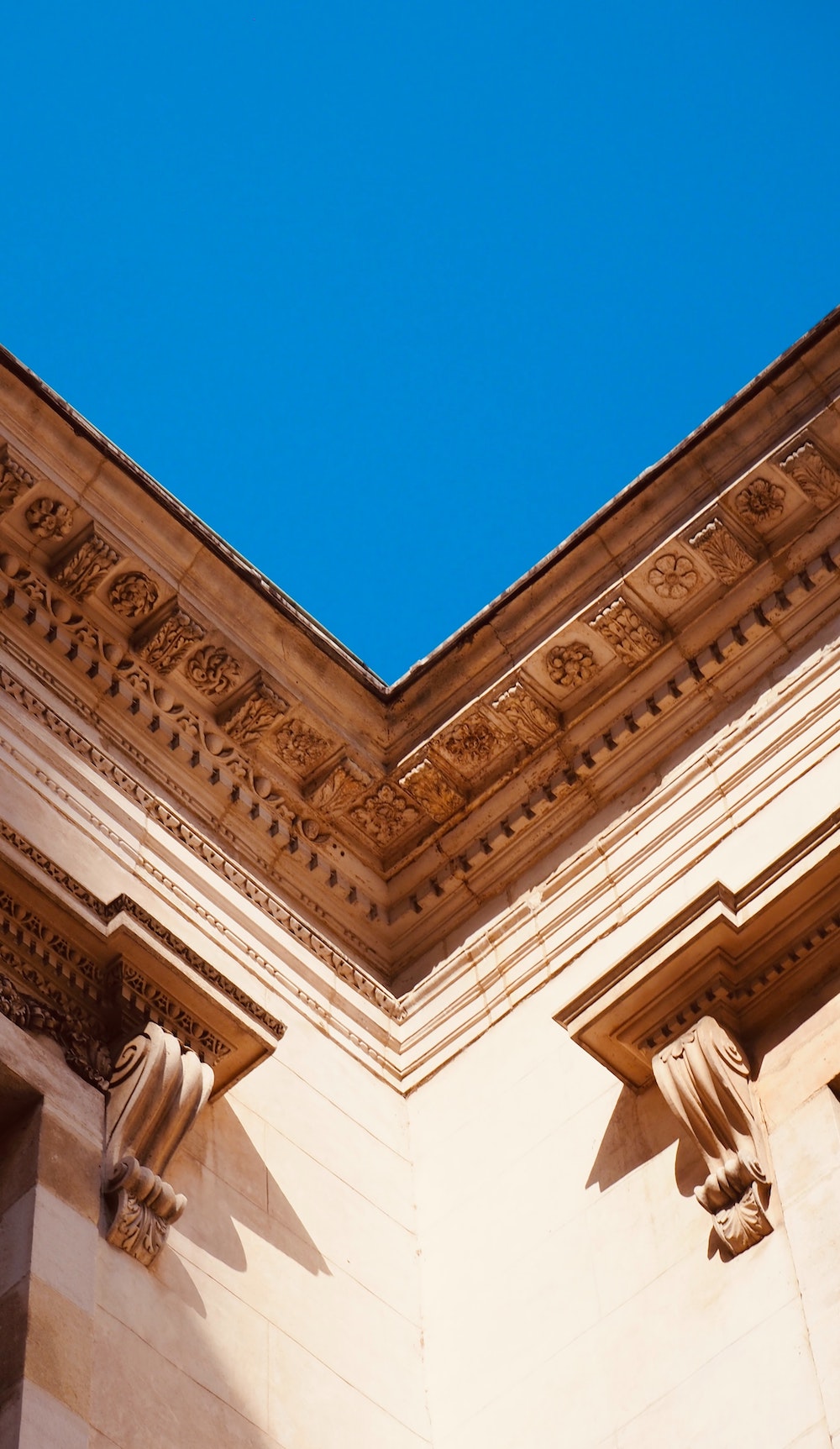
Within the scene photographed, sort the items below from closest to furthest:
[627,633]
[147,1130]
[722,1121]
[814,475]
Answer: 1. [147,1130]
2. [722,1121]
3. [814,475]
4. [627,633]

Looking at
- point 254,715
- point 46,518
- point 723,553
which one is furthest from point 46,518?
point 723,553

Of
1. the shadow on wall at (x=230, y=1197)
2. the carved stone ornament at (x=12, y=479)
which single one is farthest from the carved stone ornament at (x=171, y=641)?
the shadow on wall at (x=230, y=1197)

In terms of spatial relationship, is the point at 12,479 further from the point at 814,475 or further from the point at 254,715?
the point at 814,475

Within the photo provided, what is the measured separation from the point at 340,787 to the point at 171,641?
1.13 metres

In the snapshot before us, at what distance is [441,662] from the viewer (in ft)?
38.5

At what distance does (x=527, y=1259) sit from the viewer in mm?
8914

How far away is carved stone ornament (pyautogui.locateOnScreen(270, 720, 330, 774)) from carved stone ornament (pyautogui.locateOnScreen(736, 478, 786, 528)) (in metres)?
2.39

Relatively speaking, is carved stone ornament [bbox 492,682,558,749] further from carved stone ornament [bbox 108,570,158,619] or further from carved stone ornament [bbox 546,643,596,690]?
carved stone ornament [bbox 108,570,158,619]

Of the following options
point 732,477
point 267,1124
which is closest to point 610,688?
point 732,477

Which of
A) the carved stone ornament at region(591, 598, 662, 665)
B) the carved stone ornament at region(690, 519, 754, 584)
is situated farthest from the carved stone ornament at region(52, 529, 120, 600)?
the carved stone ornament at region(690, 519, 754, 584)

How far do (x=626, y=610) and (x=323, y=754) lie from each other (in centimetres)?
166

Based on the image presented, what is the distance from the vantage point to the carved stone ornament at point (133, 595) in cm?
1088

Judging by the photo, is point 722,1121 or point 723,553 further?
point 723,553

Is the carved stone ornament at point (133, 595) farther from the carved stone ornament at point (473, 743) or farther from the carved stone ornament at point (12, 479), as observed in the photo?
the carved stone ornament at point (473, 743)
